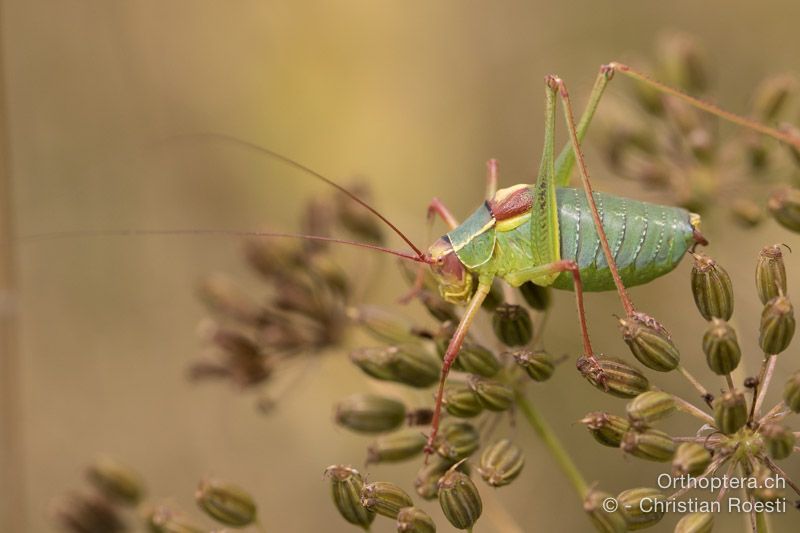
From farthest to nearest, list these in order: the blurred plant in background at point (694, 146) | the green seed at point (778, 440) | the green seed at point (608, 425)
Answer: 1. the blurred plant in background at point (694, 146)
2. the green seed at point (608, 425)
3. the green seed at point (778, 440)

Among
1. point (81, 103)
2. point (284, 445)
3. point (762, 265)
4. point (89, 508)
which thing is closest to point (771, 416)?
point (762, 265)

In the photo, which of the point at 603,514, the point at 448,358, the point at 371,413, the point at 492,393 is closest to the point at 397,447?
the point at 371,413

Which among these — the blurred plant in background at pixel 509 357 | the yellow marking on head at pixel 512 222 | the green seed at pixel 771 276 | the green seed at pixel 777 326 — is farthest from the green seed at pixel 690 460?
the yellow marking on head at pixel 512 222

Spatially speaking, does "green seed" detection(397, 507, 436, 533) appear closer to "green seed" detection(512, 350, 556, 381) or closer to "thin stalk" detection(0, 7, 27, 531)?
"green seed" detection(512, 350, 556, 381)

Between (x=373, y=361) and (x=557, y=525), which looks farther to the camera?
(x=557, y=525)

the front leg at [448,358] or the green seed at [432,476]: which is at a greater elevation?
the front leg at [448,358]

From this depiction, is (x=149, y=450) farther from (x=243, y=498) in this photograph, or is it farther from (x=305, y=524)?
(x=243, y=498)

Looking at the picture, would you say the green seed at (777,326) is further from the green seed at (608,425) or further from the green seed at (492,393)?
the green seed at (492,393)
